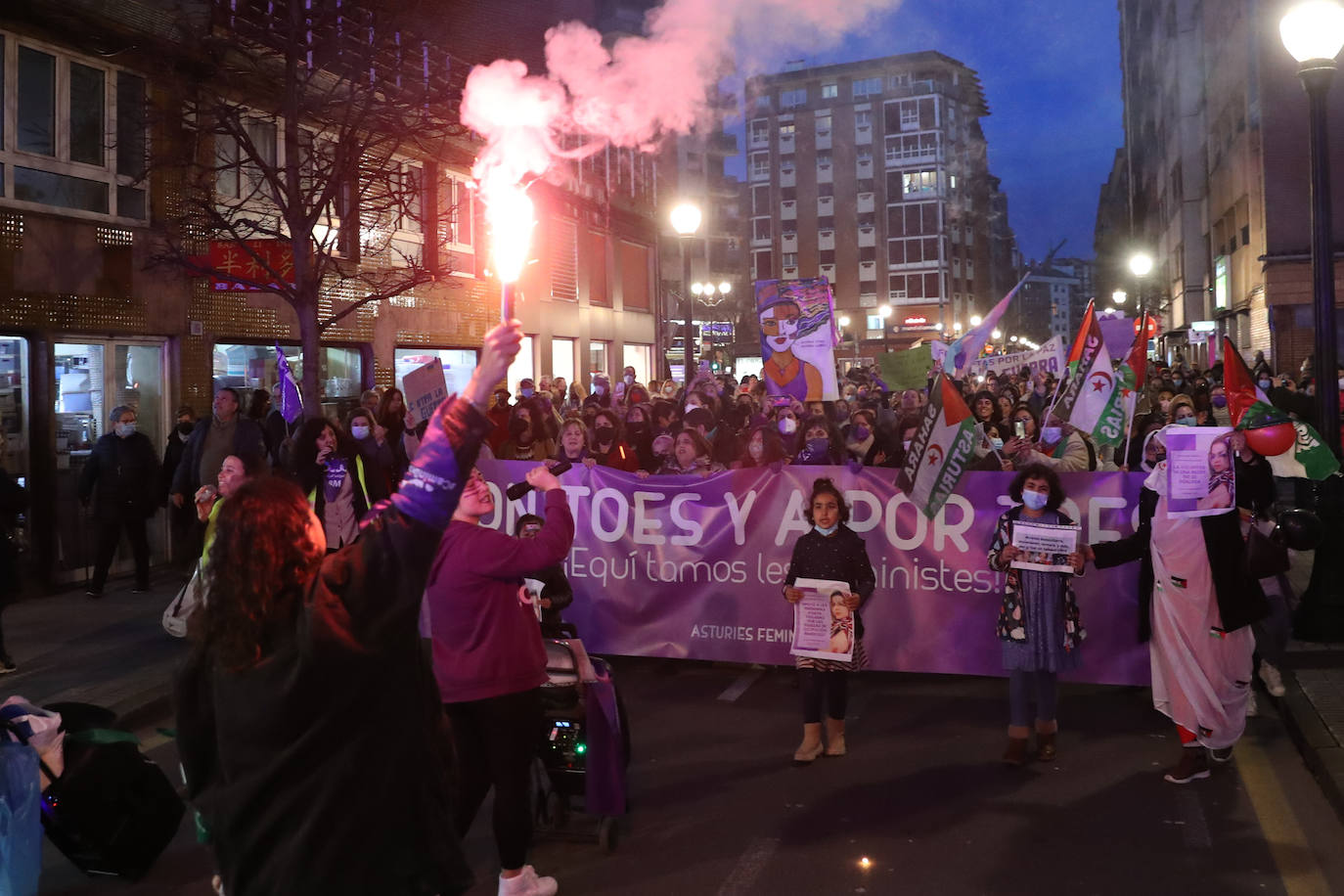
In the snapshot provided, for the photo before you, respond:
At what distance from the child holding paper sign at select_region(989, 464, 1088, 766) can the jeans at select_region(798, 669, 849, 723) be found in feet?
3.04

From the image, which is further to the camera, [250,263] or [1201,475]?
[250,263]

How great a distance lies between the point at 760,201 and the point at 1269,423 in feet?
294

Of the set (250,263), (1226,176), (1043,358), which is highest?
(1226,176)

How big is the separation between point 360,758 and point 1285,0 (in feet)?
117

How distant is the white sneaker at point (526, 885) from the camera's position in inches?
188

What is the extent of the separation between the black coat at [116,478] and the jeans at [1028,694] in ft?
29.1

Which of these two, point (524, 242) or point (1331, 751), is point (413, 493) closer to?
point (524, 242)

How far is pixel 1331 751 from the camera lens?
250 inches

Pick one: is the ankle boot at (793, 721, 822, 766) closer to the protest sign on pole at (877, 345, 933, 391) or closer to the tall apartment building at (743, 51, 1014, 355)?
the protest sign on pole at (877, 345, 933, 391)

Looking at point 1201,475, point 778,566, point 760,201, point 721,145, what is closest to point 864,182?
point 760,201

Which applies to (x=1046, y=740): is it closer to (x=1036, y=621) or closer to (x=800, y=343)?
(x=1036, y=621)

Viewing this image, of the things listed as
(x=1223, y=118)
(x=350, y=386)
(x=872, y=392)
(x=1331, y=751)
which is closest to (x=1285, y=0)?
(x=1223, y=118)

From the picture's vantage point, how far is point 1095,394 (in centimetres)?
941

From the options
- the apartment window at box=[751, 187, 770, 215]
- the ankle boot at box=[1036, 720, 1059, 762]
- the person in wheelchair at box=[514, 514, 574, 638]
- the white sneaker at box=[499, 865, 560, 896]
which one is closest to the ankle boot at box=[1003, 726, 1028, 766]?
the ankle boot at box=[1036, 720, 1059, 762]
